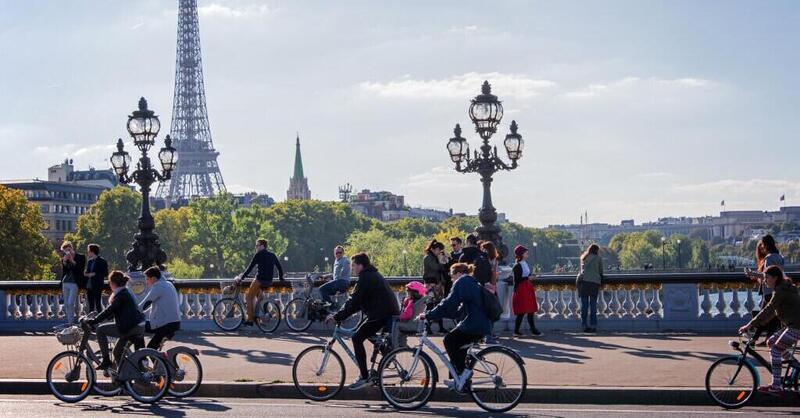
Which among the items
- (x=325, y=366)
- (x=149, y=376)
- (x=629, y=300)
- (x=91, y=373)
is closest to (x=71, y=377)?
(x=91, y=373)

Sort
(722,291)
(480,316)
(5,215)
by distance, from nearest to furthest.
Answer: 1. (480,316)
2. (722,291)
3. (5,215)

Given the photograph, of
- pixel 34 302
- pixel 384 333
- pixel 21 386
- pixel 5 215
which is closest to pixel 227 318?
pixel 34 302

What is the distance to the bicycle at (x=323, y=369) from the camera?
16719mm

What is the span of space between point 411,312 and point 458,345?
173 cm

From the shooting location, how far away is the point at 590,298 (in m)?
25.5

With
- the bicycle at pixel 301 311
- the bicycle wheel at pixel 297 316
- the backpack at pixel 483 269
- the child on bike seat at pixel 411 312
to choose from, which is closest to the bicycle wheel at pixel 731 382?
the child on bike seat at pixel 411 312

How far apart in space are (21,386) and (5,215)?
232ft

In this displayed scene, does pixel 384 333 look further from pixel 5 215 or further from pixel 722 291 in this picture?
pixel 5 215

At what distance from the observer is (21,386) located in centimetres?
1850

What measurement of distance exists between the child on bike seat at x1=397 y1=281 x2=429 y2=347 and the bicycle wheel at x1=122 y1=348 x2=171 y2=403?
3.16 meters

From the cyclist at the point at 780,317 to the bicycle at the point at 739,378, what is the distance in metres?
0.11

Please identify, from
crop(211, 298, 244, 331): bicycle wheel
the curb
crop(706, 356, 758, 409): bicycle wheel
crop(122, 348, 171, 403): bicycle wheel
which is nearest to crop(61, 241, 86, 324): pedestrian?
crop(211, 298, 244, 331): bicycle wheel

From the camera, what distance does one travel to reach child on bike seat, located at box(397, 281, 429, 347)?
1691 cm

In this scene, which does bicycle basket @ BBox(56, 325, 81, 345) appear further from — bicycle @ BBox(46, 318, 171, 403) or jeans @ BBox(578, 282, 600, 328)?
jeans @ BBox(578, 282, 600, 328)
